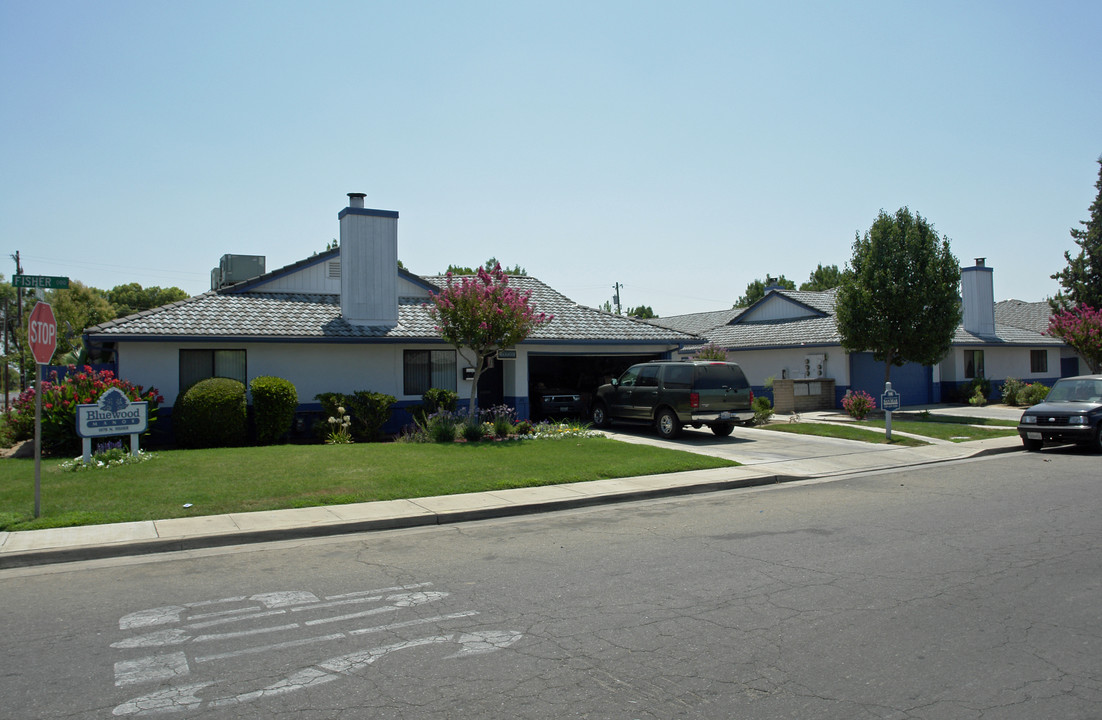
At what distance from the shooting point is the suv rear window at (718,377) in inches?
718

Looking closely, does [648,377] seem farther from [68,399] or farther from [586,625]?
[586,625]

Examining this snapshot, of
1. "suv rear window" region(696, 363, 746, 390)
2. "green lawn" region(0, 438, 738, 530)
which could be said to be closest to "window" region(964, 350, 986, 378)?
"suv rear window" region(696, 363, 746, 390)

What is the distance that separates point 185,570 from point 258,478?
4725mm

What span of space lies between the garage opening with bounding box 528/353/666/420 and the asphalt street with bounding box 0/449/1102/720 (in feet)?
43.9

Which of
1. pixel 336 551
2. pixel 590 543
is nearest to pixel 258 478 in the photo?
pixel 336 551

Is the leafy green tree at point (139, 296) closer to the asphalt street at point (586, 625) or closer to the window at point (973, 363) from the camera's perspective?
the window at point (973, 363)

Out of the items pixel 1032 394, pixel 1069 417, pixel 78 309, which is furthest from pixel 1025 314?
pixel 78 309

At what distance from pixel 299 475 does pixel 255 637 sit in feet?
23.7

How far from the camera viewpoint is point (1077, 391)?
17750mm

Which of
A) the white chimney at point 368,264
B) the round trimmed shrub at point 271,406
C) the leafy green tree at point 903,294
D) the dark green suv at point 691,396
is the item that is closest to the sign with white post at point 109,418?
the round trimmed shrub at point 271,406

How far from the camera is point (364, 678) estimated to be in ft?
15.6

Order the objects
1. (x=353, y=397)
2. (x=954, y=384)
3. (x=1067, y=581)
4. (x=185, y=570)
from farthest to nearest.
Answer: (x=954, y=384) < (x=353, y=397) < (x=185, y=570) < (x=1067, y=581)

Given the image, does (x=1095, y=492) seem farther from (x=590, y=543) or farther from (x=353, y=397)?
(x=353, y=397)

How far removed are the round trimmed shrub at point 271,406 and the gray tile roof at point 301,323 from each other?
1422 mm
